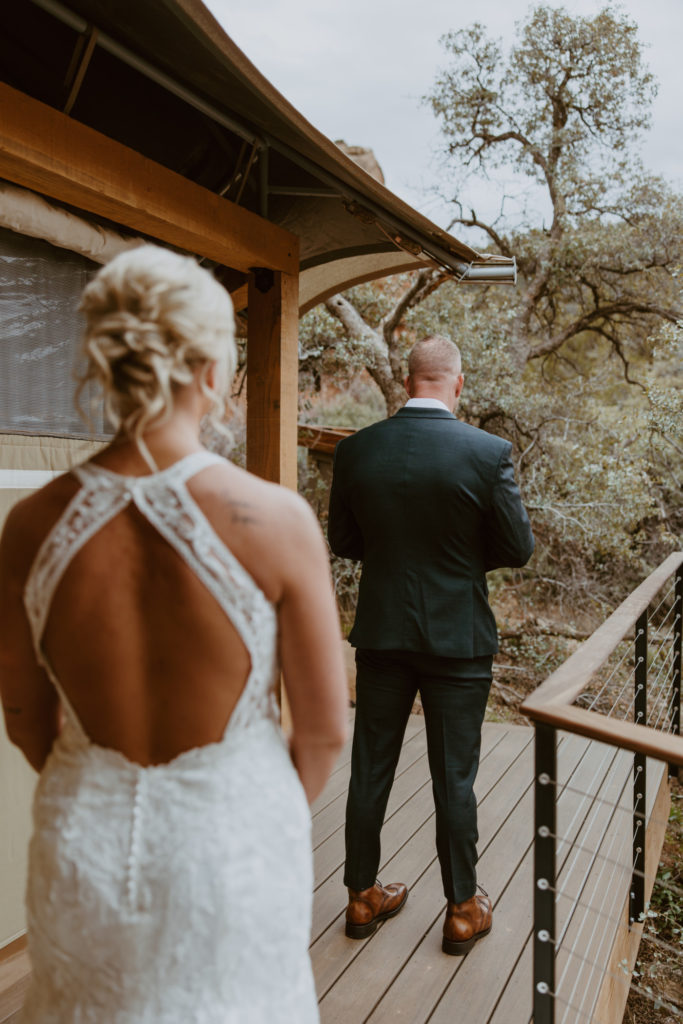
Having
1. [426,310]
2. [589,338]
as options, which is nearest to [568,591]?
[426,310]

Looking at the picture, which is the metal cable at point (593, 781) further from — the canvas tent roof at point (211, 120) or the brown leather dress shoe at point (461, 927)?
the canvas tent roof at point (211, 120)

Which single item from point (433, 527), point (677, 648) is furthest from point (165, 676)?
point (677, 648)

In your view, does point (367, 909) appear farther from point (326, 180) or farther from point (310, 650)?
point (326, 180)

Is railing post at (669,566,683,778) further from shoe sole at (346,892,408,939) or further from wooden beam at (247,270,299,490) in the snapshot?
wooden beam at (247,270,299,490)

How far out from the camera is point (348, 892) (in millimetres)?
2555

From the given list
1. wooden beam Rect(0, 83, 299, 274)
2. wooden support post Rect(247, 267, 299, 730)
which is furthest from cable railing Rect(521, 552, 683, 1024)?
wooden beam Rect(0, 83, 299, 274)

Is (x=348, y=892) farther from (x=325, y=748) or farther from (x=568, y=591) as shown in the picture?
(x=568, y=591)

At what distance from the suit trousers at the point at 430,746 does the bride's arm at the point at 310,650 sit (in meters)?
1.07

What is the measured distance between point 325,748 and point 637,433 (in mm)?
7267

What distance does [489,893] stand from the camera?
2693 millimetres

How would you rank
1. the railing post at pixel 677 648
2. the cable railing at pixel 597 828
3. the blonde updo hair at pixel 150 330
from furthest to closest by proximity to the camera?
the railing post at pixel 677 648, the cable railing at pixel 597 828, the blonde updo hair at pixel 150 330

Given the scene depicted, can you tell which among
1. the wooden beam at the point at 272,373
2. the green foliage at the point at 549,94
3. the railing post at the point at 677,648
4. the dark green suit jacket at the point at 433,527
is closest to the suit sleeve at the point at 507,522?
the dark green suit jacket at the point at 433,527

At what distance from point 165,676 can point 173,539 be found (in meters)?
0.18

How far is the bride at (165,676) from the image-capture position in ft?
3.27
